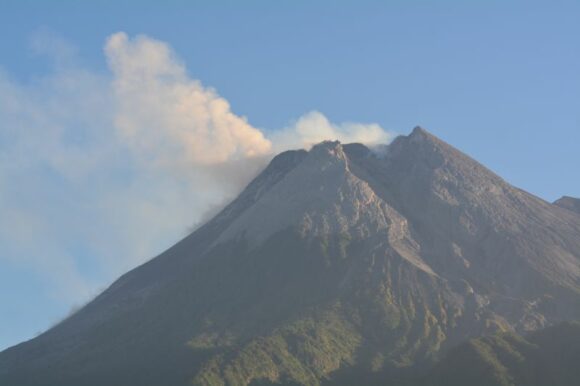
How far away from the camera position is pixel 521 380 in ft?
656

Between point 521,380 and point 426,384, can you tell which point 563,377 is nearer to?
point 521,380

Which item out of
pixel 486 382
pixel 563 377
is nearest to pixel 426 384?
pixel 486 382

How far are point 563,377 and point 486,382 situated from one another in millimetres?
13436

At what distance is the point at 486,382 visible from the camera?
651ft

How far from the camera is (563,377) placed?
654 ft

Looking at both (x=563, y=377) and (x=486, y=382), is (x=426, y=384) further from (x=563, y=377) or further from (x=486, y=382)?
(x=563, y=377)

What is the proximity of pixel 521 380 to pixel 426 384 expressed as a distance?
16.4m

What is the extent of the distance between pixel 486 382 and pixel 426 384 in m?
10.2

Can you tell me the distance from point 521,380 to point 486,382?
6.45m

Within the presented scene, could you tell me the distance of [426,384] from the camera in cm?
19962

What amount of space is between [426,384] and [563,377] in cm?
2351

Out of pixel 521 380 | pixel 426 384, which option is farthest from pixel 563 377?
pixel 426 384
